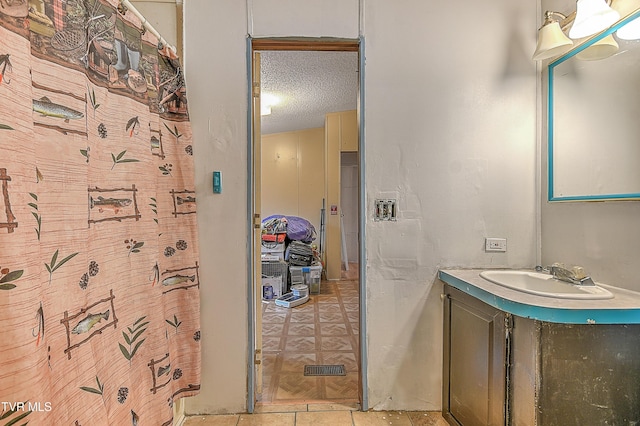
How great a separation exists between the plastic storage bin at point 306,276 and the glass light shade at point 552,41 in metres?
3.35

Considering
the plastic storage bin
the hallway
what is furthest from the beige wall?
the hallway

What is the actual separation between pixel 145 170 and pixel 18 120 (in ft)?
1.86

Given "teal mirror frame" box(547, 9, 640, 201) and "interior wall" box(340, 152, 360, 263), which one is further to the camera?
"interior wall" box(340, 152, 360, 263)

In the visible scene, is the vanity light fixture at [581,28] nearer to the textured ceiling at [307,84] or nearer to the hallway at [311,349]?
the textured ceiling at [307,84]

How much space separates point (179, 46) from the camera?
1846mm

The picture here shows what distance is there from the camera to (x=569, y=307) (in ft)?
3.79

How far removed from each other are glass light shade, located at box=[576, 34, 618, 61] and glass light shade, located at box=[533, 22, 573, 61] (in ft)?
0.27

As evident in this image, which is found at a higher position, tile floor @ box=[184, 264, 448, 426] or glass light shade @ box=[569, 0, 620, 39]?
glass light shade @ box=[569, 0, 620, 39]

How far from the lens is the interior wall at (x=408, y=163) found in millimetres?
1882

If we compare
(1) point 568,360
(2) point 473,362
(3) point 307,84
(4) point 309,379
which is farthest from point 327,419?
(3) point 307,84

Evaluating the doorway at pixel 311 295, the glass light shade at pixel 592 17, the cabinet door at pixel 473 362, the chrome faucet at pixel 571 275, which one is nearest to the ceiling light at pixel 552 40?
the glass light shade at pixel 592 17

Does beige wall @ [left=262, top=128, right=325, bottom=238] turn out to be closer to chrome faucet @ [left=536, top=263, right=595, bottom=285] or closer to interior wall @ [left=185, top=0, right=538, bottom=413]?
interior wall @ [left=185, top=0, right=538, bottom=413]

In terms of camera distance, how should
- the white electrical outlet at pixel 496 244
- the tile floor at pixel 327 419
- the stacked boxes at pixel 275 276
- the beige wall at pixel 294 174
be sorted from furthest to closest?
the beige wall at pixel 294 174 < the stacked boxes at pixel 275 276 < the white electrical outlet at pixel 496 244 < the tile floor at pixel 327 419

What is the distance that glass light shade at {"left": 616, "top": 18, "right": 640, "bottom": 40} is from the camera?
4.41 feet
